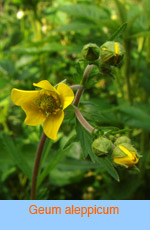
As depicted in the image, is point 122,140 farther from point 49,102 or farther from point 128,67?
point 128,67

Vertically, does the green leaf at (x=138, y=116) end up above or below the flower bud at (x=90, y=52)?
below

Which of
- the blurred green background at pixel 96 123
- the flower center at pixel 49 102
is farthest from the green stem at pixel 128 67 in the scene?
the flower center at pixel 49 102

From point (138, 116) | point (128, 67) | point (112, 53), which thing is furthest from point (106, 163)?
point (128, 67)

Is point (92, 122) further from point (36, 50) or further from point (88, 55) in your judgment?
point (36, 50)

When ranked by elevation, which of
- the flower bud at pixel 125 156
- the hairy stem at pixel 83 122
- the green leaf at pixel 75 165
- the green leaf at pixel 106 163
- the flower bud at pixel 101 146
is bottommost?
the green leaf at pixel 75 165

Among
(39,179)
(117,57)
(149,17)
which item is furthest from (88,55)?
(149,17)

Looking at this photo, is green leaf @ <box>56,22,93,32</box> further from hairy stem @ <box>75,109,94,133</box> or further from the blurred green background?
hairy stem @ <box>75,109,94,133</box>

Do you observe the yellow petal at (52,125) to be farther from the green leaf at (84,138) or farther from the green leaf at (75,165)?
the green leaf at (75,165)
